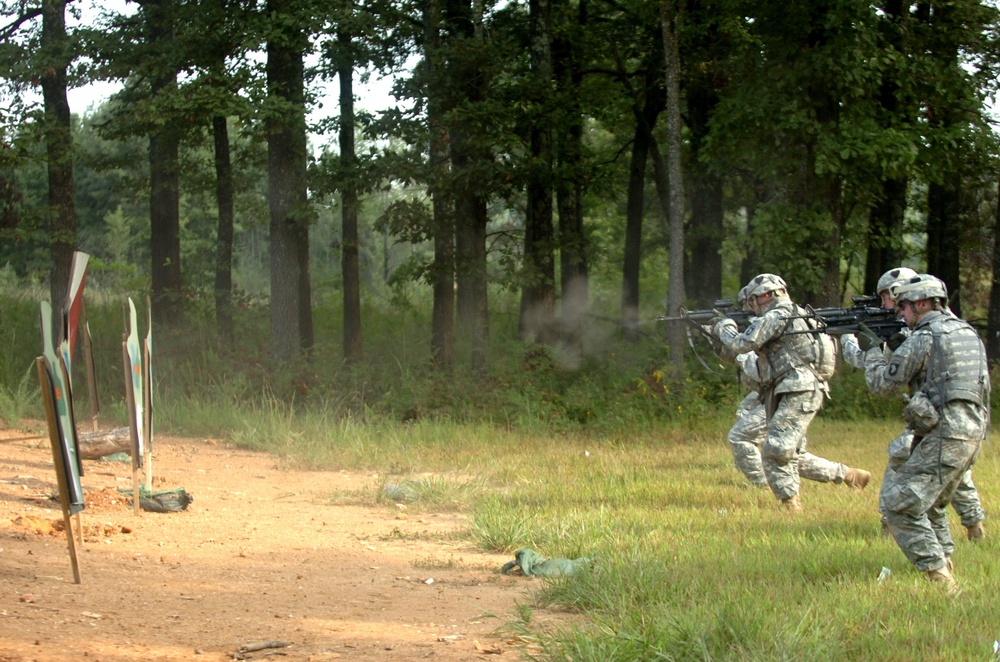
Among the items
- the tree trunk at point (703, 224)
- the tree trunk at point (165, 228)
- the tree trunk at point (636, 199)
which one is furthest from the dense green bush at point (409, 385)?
the tree trunk at point (703, 224)

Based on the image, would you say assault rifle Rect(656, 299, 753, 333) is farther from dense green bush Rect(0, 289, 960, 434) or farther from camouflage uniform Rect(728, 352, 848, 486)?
dense green bush Rect(0, 289, 960, 434)

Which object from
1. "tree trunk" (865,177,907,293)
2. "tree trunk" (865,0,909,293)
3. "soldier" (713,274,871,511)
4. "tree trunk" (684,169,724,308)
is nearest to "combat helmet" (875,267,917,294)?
"soldier" (713,274,871,511)

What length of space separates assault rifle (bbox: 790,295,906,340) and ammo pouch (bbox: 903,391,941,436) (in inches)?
31.1

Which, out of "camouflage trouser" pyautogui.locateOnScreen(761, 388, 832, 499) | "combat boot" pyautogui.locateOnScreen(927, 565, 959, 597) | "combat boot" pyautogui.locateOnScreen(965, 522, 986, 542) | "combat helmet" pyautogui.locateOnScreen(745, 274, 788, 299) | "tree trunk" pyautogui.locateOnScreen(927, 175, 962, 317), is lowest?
"combat boot" pyautogui.locateOnScreen(965, 522, 986, 542)

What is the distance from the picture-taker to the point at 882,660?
5000mm

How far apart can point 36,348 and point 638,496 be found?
15025 millimetres

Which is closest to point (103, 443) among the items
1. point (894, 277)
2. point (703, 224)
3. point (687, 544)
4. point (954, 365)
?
point (687, 544)

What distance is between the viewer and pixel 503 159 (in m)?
19.1

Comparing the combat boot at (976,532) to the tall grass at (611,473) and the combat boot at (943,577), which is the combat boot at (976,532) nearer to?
the tall grass at (611,473)

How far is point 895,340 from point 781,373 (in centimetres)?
249

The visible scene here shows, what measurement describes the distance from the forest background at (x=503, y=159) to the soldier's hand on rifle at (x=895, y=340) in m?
8.09

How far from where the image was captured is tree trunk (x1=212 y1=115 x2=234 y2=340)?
73.0 ft

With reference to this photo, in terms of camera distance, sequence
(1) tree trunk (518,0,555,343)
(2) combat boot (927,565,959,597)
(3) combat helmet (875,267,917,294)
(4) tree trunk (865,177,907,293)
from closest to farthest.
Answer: (2) combat boot (927,565,959,597) → (3) combat helmet (875,267,917,294) → (4) tree trunk (865,177,907,293) → (1) tree trunk (518,0,555,343)

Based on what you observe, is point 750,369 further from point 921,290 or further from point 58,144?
point 58,144
